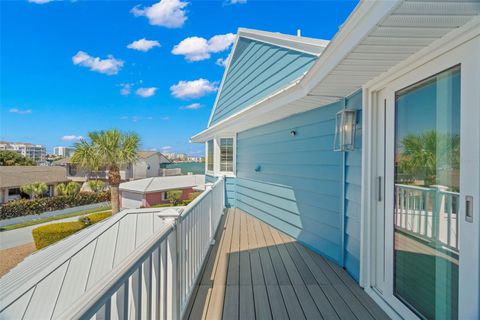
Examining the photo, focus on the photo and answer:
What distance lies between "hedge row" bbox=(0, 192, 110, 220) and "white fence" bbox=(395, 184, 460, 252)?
20.8 m

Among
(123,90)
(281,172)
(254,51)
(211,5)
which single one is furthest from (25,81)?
(281,172)

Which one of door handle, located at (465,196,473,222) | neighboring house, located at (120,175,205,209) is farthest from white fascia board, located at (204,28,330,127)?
neighboring house, located at (120,175,205,209)

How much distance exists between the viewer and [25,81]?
1217 inches

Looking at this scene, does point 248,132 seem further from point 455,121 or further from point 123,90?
point 123,90

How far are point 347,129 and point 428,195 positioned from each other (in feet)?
3.87

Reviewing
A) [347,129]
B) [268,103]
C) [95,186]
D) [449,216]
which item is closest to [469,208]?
[449,216]

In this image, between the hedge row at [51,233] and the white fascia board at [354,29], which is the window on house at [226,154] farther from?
the hedge row at [51,233]

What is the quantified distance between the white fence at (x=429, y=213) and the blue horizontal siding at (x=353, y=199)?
22.2 inches

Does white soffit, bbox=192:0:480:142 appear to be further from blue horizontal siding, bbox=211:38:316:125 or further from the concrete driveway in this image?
the concrete driveway

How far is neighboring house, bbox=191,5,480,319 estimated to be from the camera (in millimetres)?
1383

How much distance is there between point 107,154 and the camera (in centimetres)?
1321

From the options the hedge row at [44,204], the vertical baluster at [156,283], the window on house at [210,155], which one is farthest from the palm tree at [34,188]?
the vertical baluster at [156,283]

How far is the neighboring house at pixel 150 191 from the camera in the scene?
1762 centimetres

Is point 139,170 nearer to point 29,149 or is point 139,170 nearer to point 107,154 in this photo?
point 107,154
